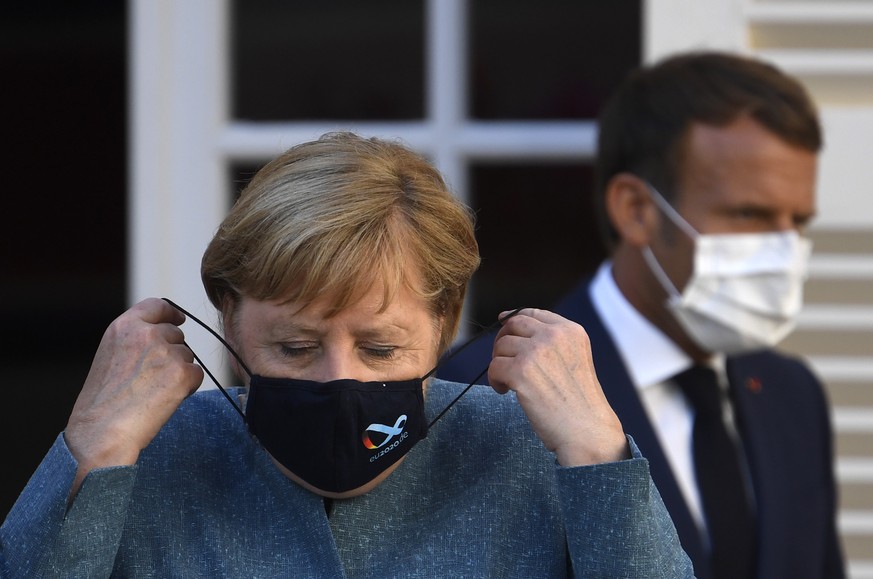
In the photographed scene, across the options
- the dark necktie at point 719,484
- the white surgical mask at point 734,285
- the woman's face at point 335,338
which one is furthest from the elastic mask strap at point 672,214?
the woman's face at point 335,338

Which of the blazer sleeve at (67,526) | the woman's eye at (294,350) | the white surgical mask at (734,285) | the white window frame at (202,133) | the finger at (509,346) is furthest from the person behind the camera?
the white window frame at (202,133)

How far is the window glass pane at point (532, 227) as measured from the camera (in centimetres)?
407

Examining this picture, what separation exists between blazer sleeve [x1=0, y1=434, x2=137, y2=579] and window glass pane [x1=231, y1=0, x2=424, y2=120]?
2274 millimetres

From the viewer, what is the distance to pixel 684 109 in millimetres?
3439

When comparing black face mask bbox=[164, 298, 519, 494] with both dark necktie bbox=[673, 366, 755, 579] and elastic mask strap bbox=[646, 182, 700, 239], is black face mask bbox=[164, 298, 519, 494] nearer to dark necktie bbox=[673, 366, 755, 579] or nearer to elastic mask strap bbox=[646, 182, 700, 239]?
dark necktie bbox=[673, 366, 755, 579]

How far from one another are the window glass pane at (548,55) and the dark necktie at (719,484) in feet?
3.81

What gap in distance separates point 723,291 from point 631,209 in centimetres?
33

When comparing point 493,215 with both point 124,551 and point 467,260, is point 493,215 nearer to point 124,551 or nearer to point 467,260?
point 467,260

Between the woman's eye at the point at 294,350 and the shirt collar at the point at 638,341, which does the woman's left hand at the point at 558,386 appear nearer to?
the woman's eye at the point at 294,350

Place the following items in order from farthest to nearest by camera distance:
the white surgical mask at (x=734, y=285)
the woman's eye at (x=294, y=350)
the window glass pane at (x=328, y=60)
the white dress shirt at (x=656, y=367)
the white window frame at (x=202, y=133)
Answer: the window glass pane at (x=328, y=60) < the white window frame at (x=202, y=133) < the white surgical mask at (x=734, y=285) < the white dress shirt at (x=656, y=367) < the woman's eye at (x=294, y=350)

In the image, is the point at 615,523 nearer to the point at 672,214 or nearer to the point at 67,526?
the point at 67,526

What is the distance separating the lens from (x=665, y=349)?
128 inches

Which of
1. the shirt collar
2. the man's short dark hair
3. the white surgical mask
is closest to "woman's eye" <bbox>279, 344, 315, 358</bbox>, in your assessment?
the shirt collar

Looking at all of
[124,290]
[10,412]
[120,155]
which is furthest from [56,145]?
[10,412]
